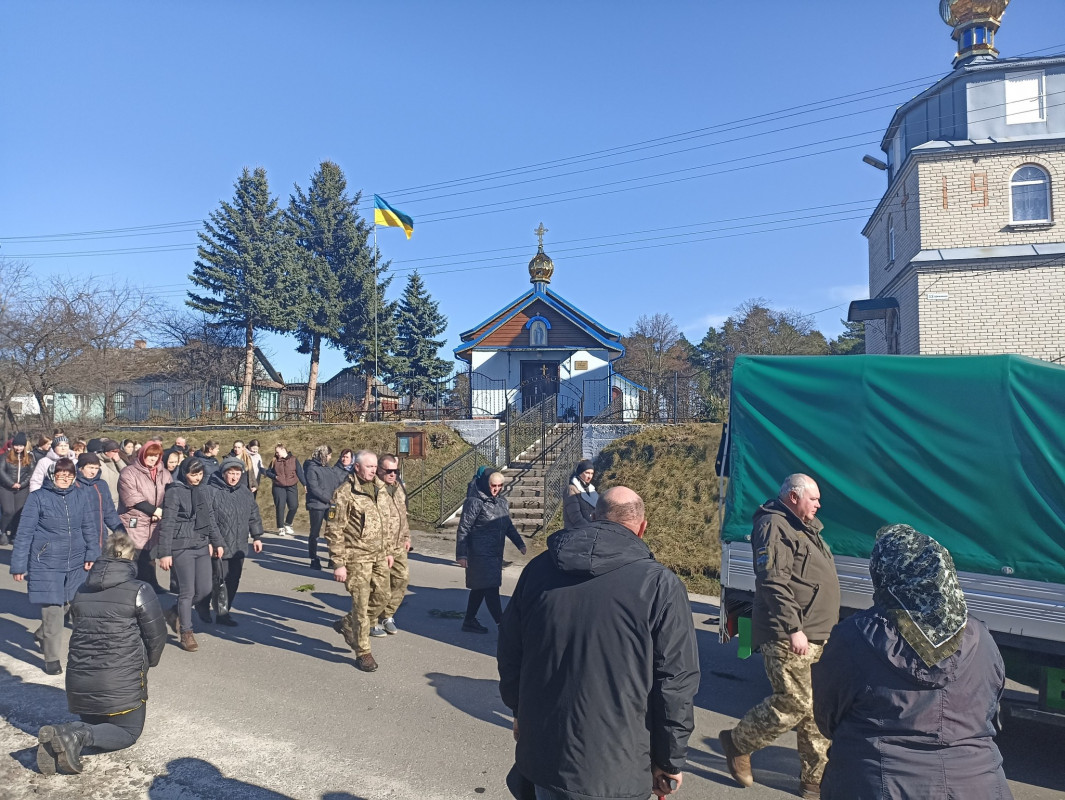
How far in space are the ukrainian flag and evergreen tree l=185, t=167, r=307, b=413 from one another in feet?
30.5

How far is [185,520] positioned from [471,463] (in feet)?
39.1

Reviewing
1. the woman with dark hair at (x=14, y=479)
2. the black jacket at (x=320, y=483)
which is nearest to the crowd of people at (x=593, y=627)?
the black jacket at (x=320, y=483)

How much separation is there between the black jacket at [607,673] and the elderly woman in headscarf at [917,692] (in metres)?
0.60

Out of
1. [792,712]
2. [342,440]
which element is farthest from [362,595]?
[342,440]

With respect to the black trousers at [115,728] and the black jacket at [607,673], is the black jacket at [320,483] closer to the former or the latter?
the black trousers at [115,728]

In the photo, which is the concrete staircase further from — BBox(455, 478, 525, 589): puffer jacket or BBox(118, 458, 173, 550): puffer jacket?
BBox(118, 458, 173, 550): puffer jacket

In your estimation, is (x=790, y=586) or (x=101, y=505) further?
(x=101, y=505)

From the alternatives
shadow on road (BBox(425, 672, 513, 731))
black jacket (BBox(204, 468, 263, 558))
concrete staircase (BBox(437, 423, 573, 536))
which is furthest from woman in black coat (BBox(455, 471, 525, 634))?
concrete staircase (BBox(437, 423, 573, 536))

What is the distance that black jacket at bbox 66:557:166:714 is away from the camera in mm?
4848

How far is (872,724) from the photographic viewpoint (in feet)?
8.29

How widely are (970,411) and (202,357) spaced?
129 feet

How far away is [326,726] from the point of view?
215 inches

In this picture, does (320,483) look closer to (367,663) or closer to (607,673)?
(367,663)

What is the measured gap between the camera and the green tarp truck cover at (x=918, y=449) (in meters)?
5.01
